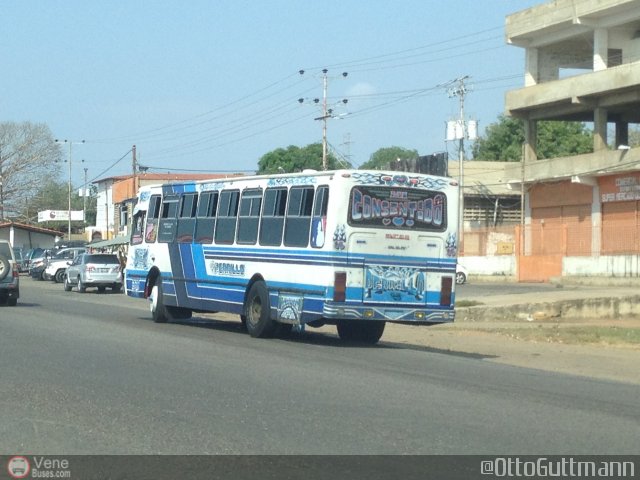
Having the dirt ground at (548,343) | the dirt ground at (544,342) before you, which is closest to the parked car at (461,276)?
the dirt ground at (544,342)

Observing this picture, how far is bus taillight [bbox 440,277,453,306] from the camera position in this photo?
18.1 meters

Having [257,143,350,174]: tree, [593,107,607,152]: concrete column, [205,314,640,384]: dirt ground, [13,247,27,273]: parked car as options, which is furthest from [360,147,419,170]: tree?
[205,314,640,384]: dirt ground

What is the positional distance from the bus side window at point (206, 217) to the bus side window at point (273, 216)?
1.99 metres

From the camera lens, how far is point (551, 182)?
151 ft

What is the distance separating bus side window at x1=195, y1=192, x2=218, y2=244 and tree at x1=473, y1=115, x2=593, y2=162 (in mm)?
57501

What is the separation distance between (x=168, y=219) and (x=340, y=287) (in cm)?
679

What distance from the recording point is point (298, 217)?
59.9 feet

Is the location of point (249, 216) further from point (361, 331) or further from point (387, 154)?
point (387, 154)

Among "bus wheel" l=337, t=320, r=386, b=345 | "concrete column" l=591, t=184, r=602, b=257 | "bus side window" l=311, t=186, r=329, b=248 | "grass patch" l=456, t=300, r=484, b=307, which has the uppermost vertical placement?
"concrete column" l=591, t=184, r=602, b=257

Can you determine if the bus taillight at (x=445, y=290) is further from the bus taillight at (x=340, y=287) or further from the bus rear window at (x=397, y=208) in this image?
the bus taillight at (x=340, y=287)

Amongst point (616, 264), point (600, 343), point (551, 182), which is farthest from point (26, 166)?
point (600, 343)

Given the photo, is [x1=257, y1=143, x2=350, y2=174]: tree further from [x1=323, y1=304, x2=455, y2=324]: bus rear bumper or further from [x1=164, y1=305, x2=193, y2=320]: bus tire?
[x1=323, y1=304, x2=455, y2=324]: bus rear bumper
